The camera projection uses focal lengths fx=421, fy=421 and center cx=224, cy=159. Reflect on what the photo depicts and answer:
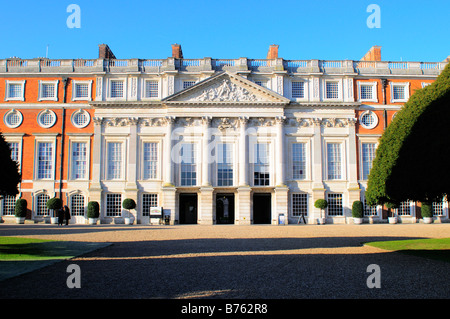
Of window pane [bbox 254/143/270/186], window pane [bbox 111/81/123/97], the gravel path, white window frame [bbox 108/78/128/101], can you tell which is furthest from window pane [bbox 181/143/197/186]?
the gravel path

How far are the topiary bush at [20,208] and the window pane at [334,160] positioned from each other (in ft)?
89.9

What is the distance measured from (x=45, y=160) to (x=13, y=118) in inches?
196

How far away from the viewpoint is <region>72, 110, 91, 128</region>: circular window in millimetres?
38688

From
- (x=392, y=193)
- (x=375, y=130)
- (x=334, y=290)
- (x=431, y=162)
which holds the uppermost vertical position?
(x=375, y=130)

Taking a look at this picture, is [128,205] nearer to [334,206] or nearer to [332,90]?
[334,206]

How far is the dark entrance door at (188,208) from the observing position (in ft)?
130

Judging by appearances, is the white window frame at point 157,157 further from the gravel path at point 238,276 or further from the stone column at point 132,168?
the gravel path at point 238,276

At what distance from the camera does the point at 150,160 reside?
3872cm

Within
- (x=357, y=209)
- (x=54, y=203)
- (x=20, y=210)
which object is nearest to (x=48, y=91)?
(x=54, y=203)

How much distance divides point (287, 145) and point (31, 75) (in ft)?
80.9

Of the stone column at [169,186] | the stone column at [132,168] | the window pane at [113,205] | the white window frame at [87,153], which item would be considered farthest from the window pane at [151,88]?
the window pane at [113,205]
